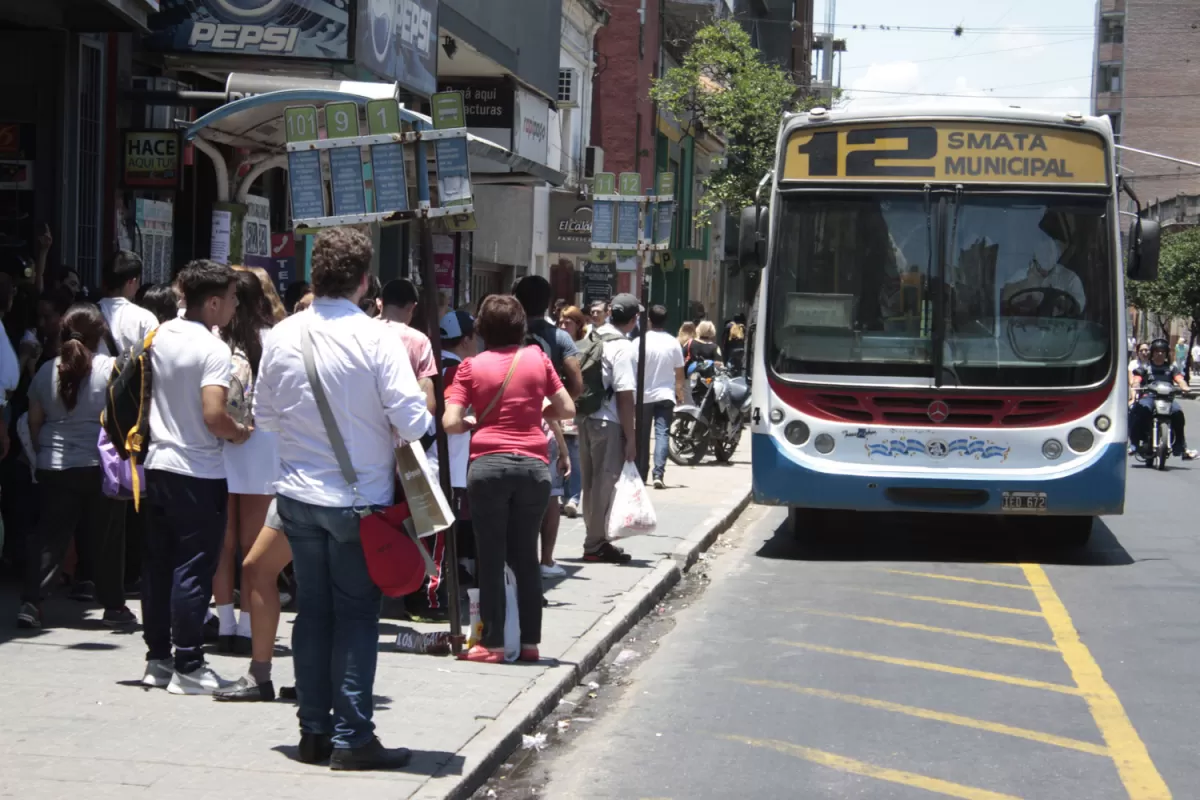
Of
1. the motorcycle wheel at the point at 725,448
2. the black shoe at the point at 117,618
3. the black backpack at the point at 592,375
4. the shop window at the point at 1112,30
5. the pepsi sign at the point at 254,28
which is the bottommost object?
the motorcycle wheel at the point at 725,448

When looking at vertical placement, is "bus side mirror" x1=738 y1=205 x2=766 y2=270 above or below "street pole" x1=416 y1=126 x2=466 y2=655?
above

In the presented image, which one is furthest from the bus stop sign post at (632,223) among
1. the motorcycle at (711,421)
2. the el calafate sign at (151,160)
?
the motorcycle at (711,421)

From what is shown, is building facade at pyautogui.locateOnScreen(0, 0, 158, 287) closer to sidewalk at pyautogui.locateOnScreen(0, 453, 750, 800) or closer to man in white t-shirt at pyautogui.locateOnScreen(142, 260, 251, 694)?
sidewalk at pyautogui.locateOnScreen(0, 453, 750, 800)

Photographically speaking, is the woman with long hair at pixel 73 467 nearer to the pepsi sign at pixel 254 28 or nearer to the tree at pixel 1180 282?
the pepsi sign at pixel 254 28

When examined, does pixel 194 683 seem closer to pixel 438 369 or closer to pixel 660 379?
pixel 438 369

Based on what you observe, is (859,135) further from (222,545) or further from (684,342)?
(684,342)

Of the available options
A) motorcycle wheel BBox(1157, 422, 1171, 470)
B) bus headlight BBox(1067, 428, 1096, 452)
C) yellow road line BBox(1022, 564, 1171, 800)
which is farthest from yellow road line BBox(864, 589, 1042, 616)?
motorcycle wheel BBox(1157, 422, 1171, 470)

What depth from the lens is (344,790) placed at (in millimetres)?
5461

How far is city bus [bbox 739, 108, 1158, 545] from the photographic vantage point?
39.4 feet

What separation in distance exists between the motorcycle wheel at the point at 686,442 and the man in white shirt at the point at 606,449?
8.61 metres

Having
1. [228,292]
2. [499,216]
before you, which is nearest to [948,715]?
[228,292]

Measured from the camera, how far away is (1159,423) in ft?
77.2

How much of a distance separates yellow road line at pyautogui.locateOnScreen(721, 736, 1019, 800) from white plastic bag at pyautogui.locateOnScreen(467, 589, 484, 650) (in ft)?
5.11

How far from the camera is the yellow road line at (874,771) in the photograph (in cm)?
604
